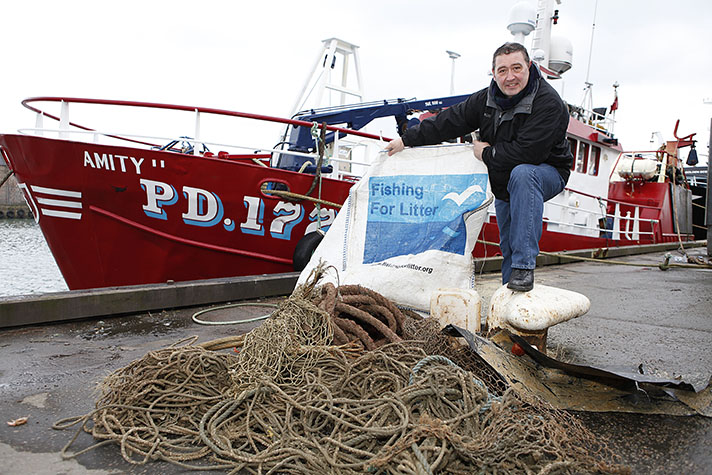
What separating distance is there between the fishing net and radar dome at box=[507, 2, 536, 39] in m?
8.92

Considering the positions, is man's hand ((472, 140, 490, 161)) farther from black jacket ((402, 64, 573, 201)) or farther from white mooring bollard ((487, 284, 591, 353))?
white mooring bollard ((487, 284, 591, 353))

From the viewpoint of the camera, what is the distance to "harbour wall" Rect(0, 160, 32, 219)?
46.0 metres

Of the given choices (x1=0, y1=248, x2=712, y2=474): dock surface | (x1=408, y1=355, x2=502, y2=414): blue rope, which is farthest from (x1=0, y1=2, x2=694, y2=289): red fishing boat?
(x1=408, y1=355, x2=502, y2=414): blue rope

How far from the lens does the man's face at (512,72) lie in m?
2.96

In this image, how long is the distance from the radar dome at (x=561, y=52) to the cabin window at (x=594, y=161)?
2.13 meters

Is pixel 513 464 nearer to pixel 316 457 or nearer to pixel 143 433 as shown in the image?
pixel 316 457

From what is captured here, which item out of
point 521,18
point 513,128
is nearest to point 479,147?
point 513,128

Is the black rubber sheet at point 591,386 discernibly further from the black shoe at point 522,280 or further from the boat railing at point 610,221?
the boat railing at point 610,221

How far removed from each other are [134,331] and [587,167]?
1128 centimetres

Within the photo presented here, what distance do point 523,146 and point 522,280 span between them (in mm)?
794

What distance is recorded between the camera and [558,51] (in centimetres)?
1232

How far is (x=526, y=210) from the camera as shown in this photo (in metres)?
2.99

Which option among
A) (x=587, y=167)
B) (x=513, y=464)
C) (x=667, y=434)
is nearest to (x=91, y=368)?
(x=513, y=464)

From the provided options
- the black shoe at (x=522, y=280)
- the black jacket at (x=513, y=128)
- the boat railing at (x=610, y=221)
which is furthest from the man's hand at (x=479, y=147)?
the boat railing at (x=610, y=221)
